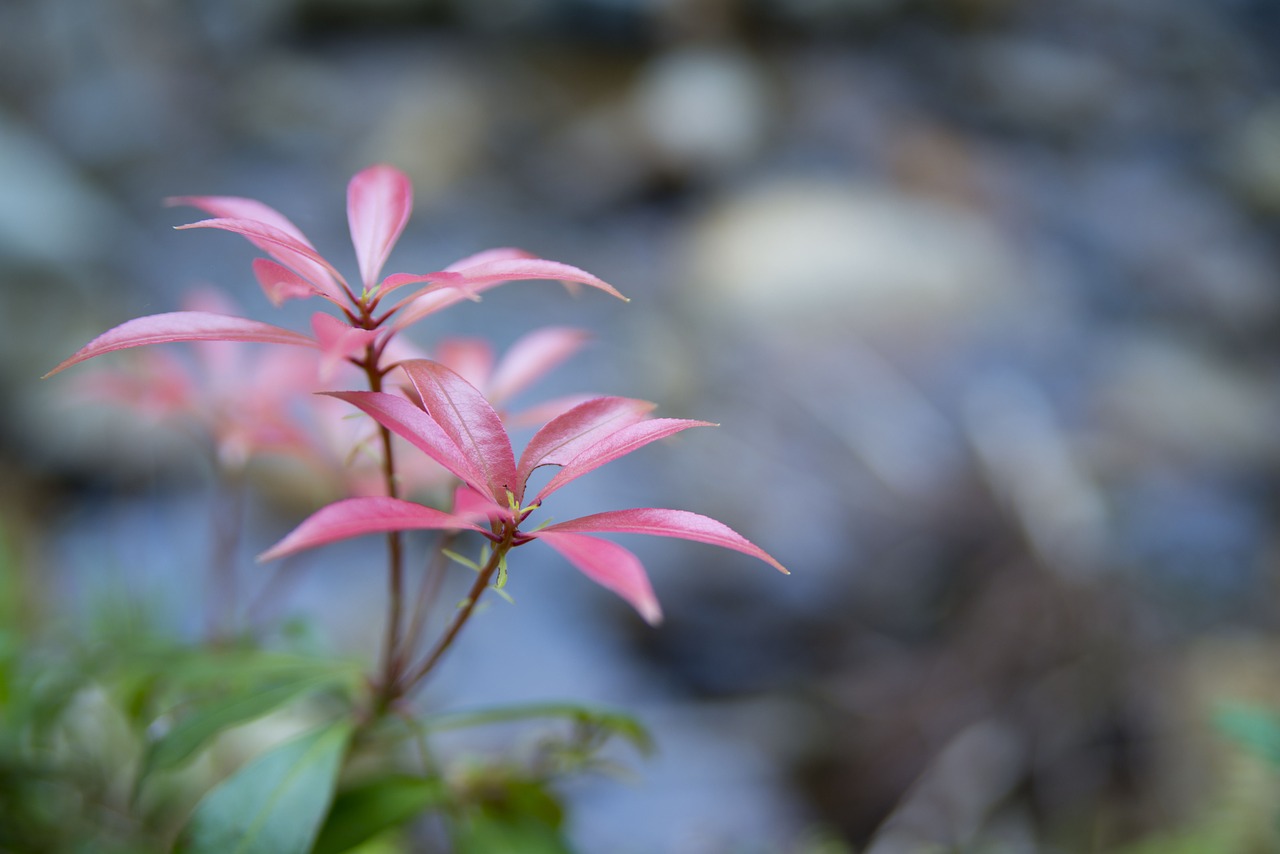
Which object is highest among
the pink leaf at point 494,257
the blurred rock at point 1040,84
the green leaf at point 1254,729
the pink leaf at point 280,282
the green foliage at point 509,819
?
the blurred rock at point 1040,84

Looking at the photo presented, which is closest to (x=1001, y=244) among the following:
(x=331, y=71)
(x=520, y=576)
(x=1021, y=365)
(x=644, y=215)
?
(x=1021, y=365)

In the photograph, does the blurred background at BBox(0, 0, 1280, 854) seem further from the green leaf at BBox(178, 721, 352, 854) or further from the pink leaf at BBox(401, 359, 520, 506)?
the pink leaf at BBox(401, 359, 520, 506)

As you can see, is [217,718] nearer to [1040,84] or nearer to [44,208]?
[44,208]

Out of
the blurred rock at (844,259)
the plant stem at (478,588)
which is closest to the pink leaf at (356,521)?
the plant stem at (478,588)

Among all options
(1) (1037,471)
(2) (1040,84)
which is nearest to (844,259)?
(1) (1037,471)

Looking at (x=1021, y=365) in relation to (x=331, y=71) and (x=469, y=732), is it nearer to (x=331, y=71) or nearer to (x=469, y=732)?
(x=469, y=732)

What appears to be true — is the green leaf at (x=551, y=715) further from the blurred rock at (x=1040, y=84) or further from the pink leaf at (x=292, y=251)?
the blurred rock at (x=1040, y=84)
